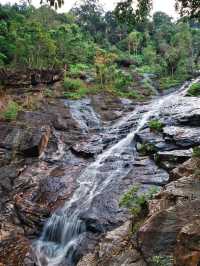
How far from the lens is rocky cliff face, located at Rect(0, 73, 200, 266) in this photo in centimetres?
763

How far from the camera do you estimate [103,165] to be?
1644cm

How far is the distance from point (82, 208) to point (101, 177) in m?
2.48

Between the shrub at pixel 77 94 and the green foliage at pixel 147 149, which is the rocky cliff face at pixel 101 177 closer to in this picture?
the green foliage at pixel 147 149

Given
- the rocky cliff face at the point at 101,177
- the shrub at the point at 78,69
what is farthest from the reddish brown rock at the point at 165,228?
the shrub at the point at 78,69

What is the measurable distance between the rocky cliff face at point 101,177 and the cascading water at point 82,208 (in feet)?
0.33

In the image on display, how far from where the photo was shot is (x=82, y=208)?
13055mm

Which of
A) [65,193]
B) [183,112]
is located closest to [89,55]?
[183,112]

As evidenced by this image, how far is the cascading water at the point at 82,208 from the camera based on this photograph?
11523 millimetres

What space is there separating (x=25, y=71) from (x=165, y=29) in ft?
135

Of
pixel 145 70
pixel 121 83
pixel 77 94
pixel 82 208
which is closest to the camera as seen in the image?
pixel 82 208

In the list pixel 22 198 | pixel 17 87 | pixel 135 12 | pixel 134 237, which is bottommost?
pixel 22 198

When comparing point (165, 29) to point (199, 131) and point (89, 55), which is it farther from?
point (199, 131)

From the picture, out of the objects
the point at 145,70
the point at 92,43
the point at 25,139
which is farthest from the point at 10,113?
the point at 92,43

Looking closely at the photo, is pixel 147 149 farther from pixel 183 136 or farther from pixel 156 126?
pixel 156 126
